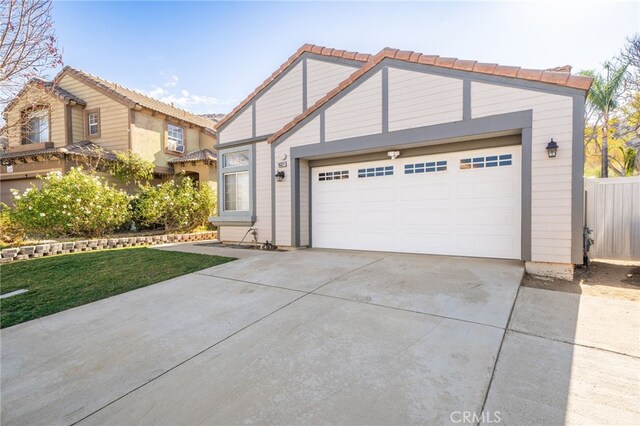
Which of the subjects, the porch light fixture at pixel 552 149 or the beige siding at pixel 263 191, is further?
the beige siding at pixel 263 191

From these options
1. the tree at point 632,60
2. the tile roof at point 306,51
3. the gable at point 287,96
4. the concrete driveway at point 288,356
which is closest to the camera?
the concrete driveway at point 288,356

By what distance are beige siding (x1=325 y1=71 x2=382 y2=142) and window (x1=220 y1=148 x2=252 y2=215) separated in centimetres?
329

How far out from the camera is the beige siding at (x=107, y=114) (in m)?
13.4

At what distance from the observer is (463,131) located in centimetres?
554

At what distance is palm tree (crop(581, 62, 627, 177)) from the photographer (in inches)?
538

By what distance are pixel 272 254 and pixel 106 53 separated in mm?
9181

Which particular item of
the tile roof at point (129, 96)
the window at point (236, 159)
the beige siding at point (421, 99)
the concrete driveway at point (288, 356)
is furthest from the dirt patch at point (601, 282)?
the tile roof at point (129, 96)

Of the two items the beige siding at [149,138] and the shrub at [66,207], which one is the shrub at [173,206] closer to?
the shrub at [66,207]

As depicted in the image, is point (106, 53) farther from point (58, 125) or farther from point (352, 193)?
point (352, 193)

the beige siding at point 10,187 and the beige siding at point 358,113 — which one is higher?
the beige siding at point 358,113

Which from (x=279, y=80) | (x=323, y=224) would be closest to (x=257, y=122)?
(x=279, y=80)

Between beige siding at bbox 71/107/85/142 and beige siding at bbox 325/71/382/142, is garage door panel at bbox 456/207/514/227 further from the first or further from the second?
beige siding at bbox 71/107/85/142

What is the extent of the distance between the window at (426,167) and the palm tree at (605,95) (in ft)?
43.3

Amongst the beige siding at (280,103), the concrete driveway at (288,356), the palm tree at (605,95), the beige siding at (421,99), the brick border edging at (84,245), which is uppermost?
the palm tree at (605,95)
